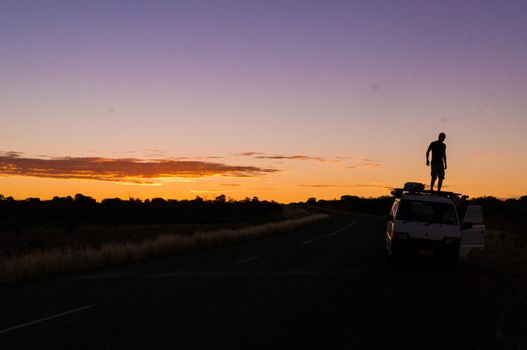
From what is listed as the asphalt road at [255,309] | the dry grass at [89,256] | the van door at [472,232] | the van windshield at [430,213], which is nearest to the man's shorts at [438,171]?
the van door at [472,232]

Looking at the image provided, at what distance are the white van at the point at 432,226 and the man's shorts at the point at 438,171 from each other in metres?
1.21

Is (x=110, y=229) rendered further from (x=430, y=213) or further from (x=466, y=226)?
(x=466, y=226)

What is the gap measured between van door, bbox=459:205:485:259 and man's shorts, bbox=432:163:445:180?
1531 millimetres

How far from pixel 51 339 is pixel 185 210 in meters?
99.5

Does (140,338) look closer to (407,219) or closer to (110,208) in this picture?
(407,219)

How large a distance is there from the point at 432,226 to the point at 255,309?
711 cm

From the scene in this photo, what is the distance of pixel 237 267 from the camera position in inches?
591

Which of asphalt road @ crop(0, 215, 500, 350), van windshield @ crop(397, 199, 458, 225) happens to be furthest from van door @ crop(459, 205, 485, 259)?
asphalt road @ crop(0, 215, 500, 350)

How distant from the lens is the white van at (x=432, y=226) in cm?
1394

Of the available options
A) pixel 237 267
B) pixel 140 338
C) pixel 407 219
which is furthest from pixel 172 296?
pixel 407 219

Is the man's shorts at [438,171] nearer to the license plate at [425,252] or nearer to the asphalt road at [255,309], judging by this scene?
the asphalt road at [255,309]

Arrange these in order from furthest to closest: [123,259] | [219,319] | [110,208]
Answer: [110,208] → [123,259] → [219,319]

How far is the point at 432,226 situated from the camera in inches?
552

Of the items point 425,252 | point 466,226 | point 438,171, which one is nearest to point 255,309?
point 425,252
